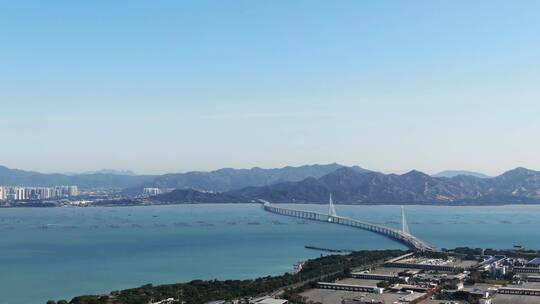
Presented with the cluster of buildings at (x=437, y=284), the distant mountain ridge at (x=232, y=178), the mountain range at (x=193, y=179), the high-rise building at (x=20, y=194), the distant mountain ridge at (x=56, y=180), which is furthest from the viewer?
the distant mountain ridge at (x=56, y=180)

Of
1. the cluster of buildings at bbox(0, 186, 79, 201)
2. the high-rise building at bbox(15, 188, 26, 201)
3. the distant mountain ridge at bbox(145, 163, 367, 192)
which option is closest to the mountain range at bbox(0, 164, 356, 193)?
the distant mountain ridge at bbox(145, 163, 367, 192)

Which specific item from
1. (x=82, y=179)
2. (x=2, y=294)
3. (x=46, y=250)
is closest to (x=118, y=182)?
(x=82, y=179)

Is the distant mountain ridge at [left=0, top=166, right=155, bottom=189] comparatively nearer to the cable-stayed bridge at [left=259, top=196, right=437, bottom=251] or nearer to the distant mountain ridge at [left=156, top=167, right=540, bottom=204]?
the distant mountain ridge at [left=156, top=167, right=540, bottom=204]

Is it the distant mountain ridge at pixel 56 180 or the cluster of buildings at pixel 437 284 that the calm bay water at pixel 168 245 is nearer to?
the cluster of buildings at pixel 437 284

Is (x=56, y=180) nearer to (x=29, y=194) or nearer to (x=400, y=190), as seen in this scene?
(x=29, y=194)

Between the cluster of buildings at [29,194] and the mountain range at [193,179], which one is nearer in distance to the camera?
the cluster of buildings at [29,194]

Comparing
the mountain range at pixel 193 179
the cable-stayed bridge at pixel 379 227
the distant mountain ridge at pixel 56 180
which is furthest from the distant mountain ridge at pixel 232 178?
the cable-stayed bridge at pixel 379 227

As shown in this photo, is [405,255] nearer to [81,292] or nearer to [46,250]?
[81,292]
